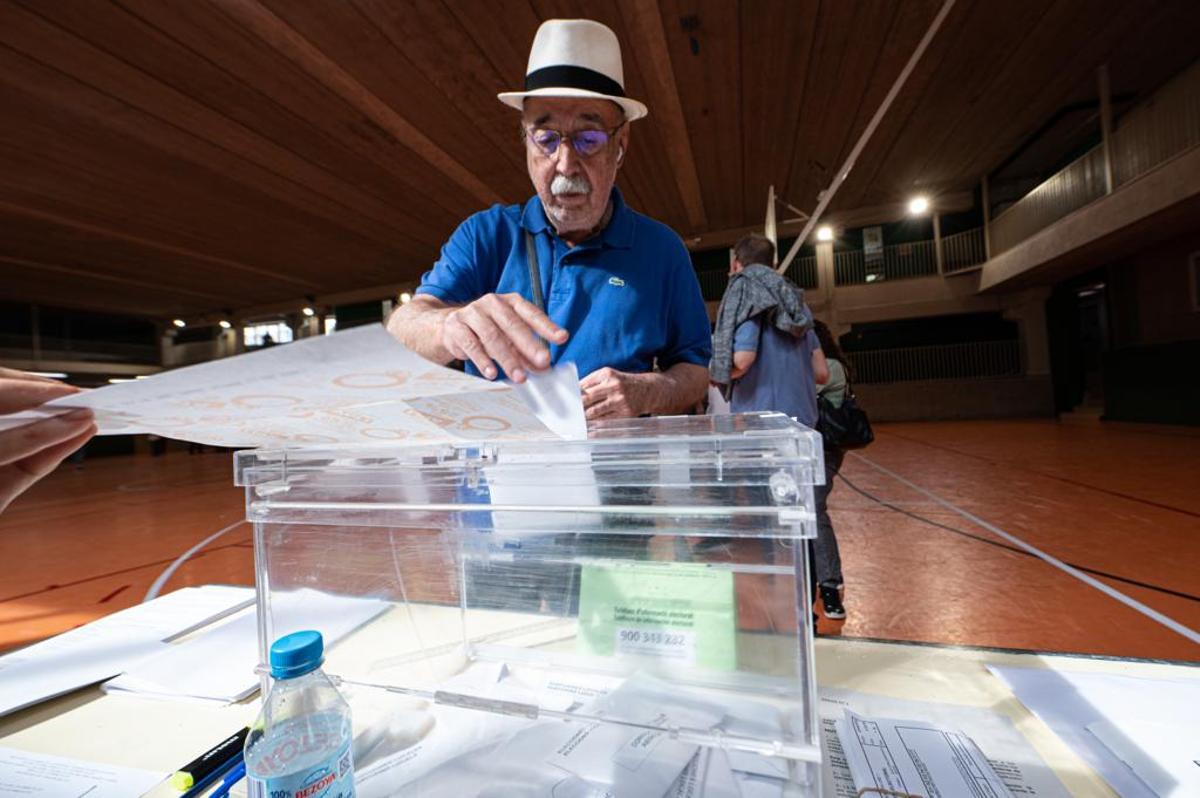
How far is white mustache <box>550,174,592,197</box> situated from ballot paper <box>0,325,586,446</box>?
2.03 feet

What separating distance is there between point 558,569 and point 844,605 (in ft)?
5.40

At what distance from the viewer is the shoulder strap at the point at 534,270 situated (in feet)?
3.25

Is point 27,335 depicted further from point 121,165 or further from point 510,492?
point 510,492

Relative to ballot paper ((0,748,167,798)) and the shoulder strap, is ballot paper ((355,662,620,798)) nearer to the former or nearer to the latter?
ballot paper ((0,748,167,798))

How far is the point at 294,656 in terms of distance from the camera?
1.01 ft

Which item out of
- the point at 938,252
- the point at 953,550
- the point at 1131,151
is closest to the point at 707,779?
the point at 953,550

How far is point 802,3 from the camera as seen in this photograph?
3.44 meters

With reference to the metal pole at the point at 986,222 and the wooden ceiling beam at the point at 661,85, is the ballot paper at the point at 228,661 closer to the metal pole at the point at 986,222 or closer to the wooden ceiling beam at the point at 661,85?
the wooden ceiling beam at the point at 661,85

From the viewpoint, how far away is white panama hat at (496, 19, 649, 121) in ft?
3.03

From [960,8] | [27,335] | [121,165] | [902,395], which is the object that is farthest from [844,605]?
[27,335]

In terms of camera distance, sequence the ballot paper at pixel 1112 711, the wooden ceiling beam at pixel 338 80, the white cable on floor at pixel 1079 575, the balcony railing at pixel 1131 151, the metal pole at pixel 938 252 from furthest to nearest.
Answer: the metal pole at pixel 938 252, the balcony railing at pixel 1131 151, the wooden ceiling beam at pixel 338 80, the white cable on floor at pixel 1079 575, the ballot paper at pixel 1112 711

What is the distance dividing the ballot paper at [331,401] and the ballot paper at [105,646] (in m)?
0.35

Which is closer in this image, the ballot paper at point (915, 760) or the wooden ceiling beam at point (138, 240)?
the ballot paper at point (915, 760)

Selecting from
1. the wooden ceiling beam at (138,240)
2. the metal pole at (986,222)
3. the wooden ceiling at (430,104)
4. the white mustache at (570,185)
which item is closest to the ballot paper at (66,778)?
the white mustache at (570,185)
